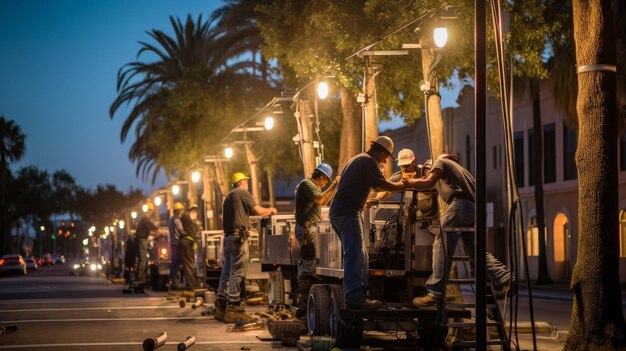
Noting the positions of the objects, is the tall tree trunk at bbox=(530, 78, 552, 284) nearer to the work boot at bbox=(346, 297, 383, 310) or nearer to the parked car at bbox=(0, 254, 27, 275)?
the work boot at bbox=(346, 297, 383, 310)

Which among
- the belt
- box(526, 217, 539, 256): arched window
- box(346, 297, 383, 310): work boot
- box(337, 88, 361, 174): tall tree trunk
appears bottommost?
box(346, 297, 383, 310): work boot

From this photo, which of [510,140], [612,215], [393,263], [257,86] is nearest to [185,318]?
[393,263]

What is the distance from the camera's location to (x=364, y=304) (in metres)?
14.1

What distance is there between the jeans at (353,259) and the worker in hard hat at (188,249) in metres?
15.3

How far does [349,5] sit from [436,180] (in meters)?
11.4

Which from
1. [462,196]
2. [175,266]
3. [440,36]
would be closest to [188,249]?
[175,266]

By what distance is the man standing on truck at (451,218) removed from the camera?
13.7m

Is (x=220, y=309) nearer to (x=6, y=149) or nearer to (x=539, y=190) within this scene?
(x=539, y=190)

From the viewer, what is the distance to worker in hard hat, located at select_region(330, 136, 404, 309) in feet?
46.3

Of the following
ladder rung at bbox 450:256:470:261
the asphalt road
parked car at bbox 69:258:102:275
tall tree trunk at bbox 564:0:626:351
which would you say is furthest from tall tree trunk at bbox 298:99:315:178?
parked car at bbox 69:258:102:275

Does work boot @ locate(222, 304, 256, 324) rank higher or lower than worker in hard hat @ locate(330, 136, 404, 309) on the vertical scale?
lower

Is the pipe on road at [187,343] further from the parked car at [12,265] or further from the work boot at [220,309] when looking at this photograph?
the parked car at [12,265]

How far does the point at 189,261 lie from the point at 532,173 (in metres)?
29.3

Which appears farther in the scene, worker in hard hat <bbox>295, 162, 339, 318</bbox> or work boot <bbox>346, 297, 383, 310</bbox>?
worker in hard hat <bbox>295, 162, 339, 318</bbox>
